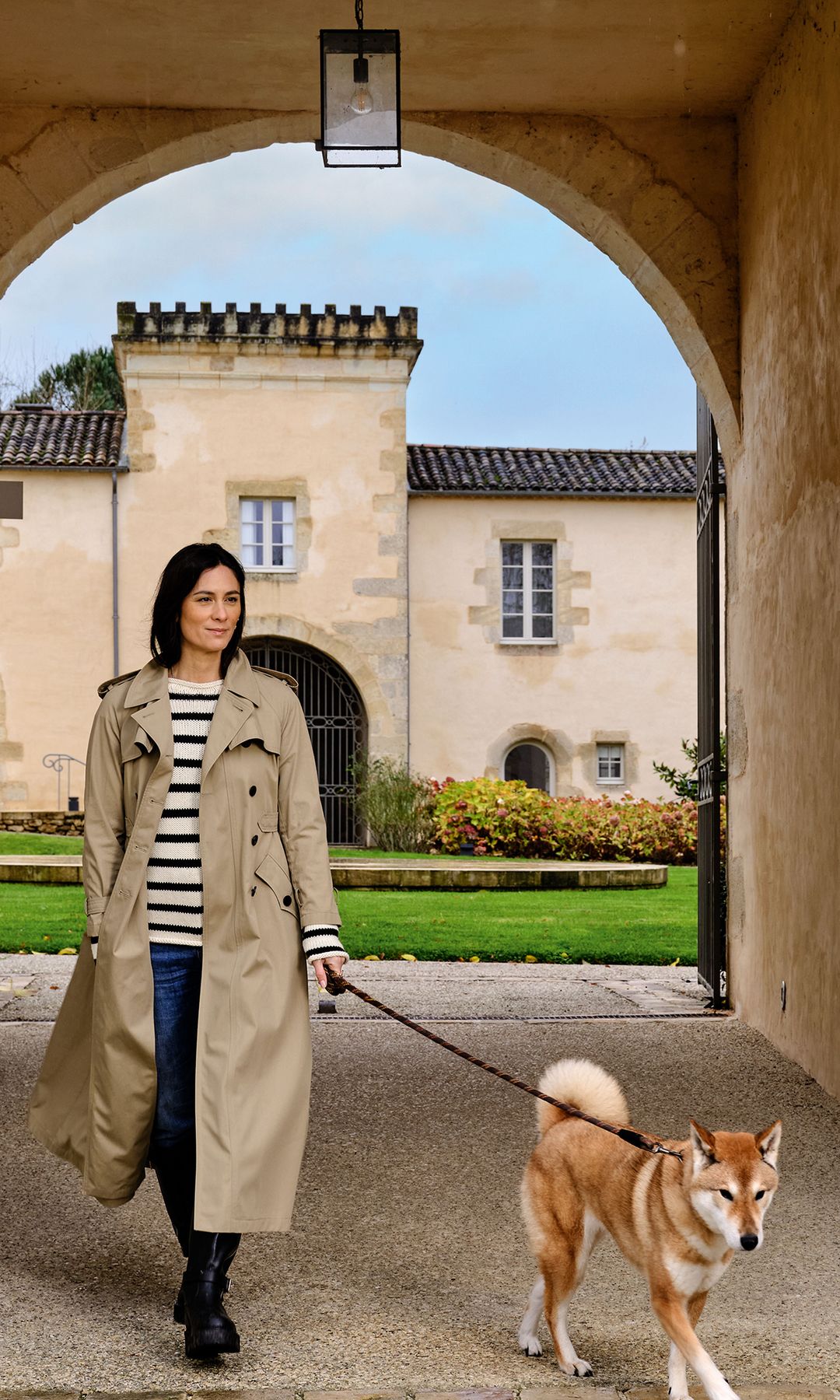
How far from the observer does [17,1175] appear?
477 cm

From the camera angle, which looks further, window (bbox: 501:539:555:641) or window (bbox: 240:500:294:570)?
window (bbox: 501:539:555:641)

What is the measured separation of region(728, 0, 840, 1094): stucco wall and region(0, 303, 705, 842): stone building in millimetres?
15514

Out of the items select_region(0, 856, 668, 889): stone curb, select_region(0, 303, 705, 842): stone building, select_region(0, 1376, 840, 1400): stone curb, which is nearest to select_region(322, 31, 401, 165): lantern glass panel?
select_region(0, 1376, 840, 1400): stone curb

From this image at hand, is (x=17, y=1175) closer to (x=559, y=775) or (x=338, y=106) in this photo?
(x=338, y=106)

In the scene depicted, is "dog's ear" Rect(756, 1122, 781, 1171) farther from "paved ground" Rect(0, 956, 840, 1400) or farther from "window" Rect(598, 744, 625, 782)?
"window" Rect(598, 744, 625, 782)

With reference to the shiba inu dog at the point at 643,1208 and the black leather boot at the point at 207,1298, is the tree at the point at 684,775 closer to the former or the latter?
the shiba inu dog at the point at 643,1208

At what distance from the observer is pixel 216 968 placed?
10.8 feet

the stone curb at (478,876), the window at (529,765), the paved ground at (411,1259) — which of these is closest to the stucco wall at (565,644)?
the window at (529,765)

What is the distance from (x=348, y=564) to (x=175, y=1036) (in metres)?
20.1

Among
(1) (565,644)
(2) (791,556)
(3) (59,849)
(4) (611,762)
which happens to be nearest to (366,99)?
(2) (791,556)

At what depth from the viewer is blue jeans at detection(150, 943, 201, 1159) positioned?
3355 mm

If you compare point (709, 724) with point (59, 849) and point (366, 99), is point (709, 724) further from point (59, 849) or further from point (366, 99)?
point (59, 849)

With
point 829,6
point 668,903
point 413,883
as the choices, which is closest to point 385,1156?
point 829,6

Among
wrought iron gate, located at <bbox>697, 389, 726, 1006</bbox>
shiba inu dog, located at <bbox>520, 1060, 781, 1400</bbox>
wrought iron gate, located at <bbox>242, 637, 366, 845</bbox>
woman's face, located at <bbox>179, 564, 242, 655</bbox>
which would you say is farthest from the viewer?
wrought iron gate, located at <bbox>242, 637, 366, 845</bbox>
